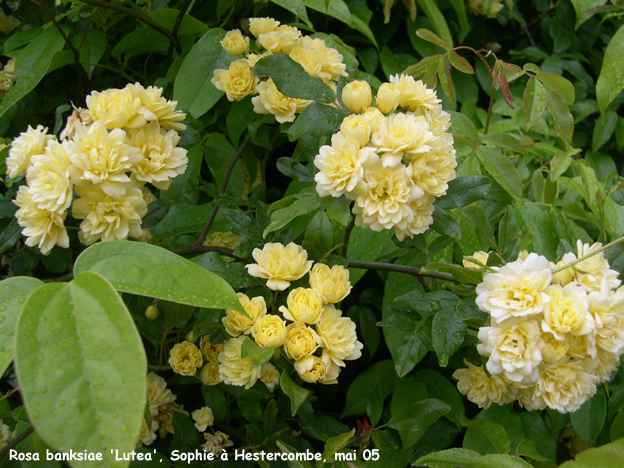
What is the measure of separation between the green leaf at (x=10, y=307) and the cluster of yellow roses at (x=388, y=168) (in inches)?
14.3

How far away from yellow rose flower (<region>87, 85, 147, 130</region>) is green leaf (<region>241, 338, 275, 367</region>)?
360mm

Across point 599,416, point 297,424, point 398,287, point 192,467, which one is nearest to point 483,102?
point 398,287

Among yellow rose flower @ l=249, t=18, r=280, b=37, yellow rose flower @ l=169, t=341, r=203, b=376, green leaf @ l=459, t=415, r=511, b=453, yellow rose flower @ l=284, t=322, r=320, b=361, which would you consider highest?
yellow rose flower @ l=249, t=18, r=280, b=37

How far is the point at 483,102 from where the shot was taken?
164cm

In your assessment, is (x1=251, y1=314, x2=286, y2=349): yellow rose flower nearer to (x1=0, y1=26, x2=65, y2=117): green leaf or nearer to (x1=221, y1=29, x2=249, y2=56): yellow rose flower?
(x1=221, y1=29, x2=249, y2=56): yellow rose flower

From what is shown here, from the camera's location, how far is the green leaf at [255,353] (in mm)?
598

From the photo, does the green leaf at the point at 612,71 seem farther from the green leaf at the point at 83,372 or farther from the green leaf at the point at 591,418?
the green leaf at the point at 83,372

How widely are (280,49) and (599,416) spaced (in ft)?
2.91

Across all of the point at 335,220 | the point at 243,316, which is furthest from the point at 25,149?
the point at 335,220

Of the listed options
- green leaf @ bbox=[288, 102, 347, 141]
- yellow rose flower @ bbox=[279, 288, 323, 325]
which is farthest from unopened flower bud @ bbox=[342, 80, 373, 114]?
yellow rose flower @ bbox=[279, 288, 323, 325]

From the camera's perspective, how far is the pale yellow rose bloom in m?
0.66

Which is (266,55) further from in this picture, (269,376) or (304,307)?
(269,376)

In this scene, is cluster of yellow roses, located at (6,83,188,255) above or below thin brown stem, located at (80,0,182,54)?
below

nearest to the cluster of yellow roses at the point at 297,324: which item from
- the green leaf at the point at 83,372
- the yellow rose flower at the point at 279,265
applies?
the yellow rose flower at the point at 279,265
